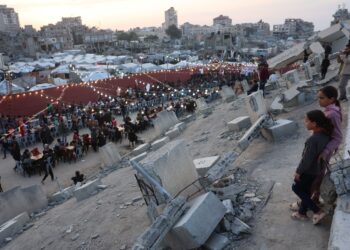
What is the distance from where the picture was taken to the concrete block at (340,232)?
3318 mm

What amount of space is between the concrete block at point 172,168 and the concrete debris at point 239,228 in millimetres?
1127

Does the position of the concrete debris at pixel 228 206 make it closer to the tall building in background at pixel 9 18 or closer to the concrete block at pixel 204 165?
the concrete block at pixel 204 165

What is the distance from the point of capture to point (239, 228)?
4.62 metres

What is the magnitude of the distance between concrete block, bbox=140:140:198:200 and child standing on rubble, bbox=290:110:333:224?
1.86 metres

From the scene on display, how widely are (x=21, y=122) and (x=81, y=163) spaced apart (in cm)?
567

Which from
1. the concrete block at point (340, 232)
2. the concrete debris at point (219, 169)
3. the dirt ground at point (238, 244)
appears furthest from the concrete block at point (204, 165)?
the concrete block at point (340, 232)

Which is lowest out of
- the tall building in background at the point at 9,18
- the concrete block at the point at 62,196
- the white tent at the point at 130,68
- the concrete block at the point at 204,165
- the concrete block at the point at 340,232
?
the concrete block at the point at 62,196

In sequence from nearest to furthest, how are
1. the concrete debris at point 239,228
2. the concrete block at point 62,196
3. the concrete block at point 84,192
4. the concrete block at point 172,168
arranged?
1. the concrete debris at point 239,228
2. the concrete block at point 172,168
3. the concrete block at point 84,192
4. the concrete block at point 62,196

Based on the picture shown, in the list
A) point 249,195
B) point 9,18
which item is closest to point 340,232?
point 249,195

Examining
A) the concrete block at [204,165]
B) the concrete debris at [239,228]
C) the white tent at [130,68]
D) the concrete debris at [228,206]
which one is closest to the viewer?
the concrete debris at [239,228]

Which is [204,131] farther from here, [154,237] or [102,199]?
[154,237]

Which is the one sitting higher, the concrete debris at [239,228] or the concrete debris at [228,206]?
the concrete debris at [228,206]

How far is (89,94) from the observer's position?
24672mm

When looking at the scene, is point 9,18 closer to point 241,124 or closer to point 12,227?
point 12,227
